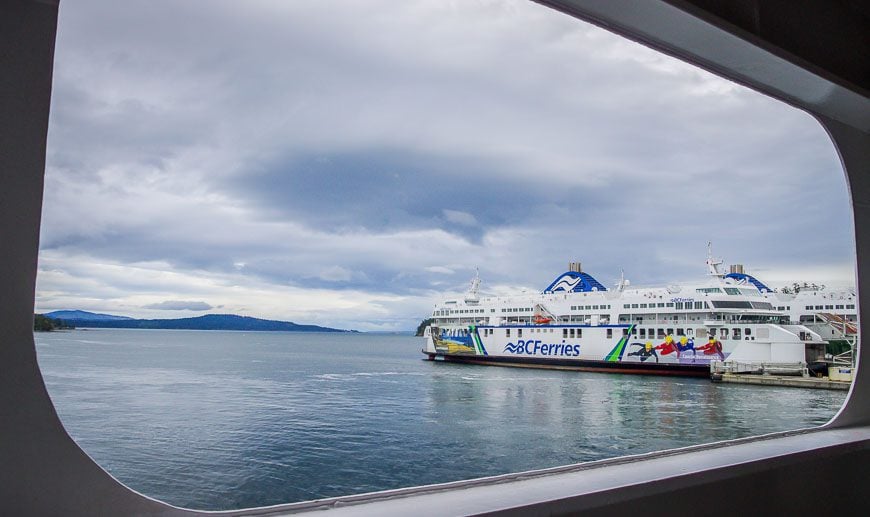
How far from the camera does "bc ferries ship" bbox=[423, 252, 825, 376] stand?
17.7 meters

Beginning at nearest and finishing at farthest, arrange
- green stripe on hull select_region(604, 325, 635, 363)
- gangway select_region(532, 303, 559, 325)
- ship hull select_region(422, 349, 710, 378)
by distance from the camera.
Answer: ship hull select_region(422, 349, 710, 378) → green stripe on hull select_region(604, 325, 635, 363) → gangway select_region(532, 303, 559, 325)

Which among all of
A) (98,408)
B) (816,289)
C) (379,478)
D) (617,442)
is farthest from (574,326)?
(98,408)

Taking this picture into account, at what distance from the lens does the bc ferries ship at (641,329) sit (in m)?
17.7

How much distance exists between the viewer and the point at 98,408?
19969 mm

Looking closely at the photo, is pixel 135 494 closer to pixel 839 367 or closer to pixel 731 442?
pixel 731 442

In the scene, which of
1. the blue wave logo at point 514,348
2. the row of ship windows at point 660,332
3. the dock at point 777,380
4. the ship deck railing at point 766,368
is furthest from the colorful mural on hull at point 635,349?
the dock at point 777,380

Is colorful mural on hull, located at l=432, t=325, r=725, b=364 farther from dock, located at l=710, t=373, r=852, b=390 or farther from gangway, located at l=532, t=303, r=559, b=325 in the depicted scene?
gangway, located at l=532, t=303, r=559, b=325

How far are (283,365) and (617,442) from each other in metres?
21.5

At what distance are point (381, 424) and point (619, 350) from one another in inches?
331

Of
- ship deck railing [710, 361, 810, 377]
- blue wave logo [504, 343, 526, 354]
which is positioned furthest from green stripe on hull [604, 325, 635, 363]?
blue wave logo [504, 343, 526, 354]

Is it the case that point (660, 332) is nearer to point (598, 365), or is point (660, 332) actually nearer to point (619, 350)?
point (619, 350)

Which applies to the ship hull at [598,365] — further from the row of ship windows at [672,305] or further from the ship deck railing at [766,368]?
the row of ship windows at [672,305]

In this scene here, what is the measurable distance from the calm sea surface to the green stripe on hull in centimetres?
86

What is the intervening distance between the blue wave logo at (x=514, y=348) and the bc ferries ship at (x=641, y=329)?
38 millimetres
